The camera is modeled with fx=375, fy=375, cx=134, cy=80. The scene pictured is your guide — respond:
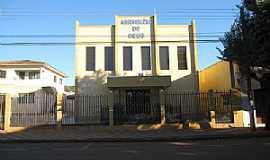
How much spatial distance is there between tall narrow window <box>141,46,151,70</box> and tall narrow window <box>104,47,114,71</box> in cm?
252

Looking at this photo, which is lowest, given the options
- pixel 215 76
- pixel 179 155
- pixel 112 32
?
pixel 179 155

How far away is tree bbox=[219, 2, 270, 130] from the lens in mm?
15453

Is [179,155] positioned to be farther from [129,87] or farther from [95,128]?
[129,87]


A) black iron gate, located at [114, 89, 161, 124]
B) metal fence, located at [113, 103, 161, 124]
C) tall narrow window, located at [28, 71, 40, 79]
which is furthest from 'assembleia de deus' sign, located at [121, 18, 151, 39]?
tall narrow window, located at [28, 71, 40, 79]

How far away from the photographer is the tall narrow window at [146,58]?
30453mm

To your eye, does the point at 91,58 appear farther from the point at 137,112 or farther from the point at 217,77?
the point at 217,77

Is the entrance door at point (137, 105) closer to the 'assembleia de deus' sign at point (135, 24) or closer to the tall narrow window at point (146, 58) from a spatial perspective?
the tall narrow window at point (146, 58)

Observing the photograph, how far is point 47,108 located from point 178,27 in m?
12.7

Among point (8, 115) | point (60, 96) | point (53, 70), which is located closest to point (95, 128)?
point (60, 96)

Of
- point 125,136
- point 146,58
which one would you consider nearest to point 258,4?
point 125,136

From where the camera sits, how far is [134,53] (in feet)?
100

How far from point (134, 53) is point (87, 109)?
6.31 meters

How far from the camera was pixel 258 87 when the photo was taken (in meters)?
25.8

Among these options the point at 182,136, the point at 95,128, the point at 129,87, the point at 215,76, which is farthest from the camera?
the point at 215,76
